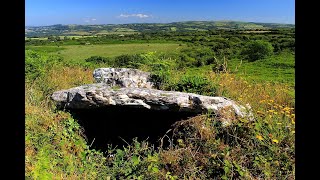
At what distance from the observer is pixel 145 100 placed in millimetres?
6406

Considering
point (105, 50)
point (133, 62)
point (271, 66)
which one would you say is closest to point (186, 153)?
point (133, 62)

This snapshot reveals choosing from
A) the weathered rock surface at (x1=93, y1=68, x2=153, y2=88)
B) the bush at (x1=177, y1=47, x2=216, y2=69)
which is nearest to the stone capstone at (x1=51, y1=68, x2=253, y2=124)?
the weathered rock surface at (x1=93, y1=68, x2=153, y2=88)

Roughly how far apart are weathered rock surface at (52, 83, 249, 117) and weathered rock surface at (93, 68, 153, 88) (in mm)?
950

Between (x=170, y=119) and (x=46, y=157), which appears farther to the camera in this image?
(x=170, y=119)

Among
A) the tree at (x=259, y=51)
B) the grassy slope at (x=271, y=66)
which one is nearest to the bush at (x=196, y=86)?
the grassy slope at (x=271, y=66)

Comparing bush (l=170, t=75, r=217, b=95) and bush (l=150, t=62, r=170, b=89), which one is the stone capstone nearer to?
bush (l=170, t=75, r=217, b=95)

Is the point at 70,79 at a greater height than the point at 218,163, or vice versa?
the point at 70,79

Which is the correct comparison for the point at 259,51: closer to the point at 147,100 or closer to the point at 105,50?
the point at 105,50

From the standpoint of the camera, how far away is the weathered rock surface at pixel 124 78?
7.87 m

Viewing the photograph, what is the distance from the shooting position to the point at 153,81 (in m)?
8.02
